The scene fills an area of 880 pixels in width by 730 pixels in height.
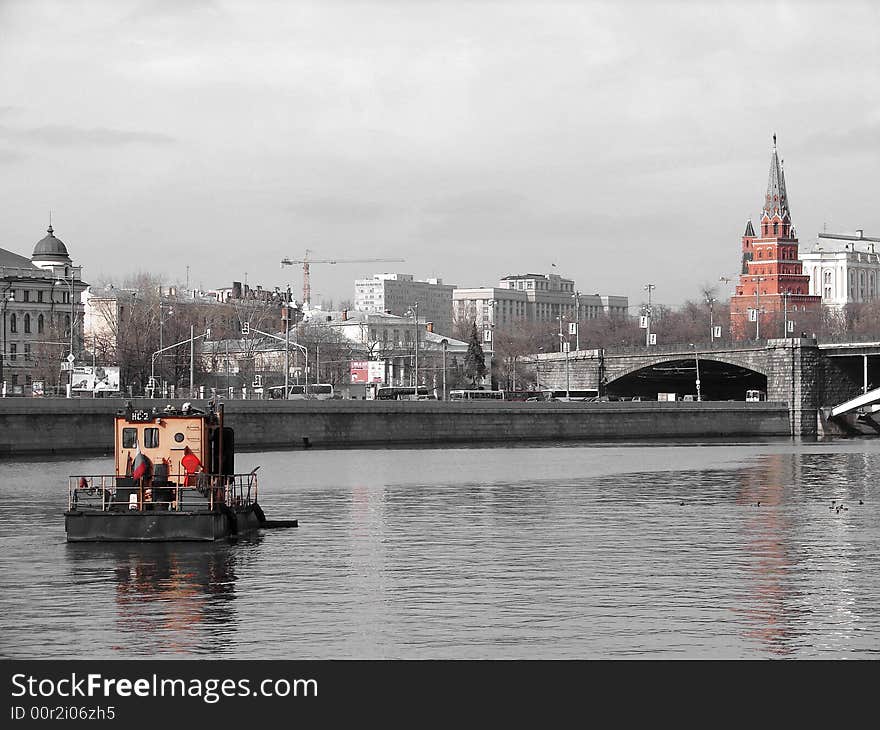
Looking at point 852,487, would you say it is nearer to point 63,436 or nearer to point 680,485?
point 680,485

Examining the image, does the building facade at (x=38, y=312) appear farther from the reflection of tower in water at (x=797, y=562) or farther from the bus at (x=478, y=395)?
the reflection of tower in water at (x=797, y=562)

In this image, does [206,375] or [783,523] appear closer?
[783,523]

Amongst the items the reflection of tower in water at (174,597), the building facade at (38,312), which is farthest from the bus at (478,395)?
the reflection of tower in water at (174,597)

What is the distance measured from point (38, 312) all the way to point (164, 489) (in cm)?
11406

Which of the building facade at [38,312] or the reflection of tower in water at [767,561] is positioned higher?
the building facade at [38,312]

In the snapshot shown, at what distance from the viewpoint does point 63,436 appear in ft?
280

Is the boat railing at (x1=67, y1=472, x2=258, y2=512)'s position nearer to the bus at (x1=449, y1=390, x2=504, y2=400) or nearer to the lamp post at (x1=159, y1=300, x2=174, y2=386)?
the lamp post at (x1=159, y1=300, x2=174, y2=386)

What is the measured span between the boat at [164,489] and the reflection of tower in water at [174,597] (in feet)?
1.82

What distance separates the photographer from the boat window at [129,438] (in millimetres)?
36906

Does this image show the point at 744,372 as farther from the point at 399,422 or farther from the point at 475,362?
the point at 399,422

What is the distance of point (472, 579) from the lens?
31.0 m

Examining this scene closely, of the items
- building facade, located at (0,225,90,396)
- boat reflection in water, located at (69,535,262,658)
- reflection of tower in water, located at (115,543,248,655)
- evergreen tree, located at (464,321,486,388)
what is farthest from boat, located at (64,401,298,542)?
evergreen tree, located at (464,321,486,388)

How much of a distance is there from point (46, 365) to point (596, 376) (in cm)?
4723
